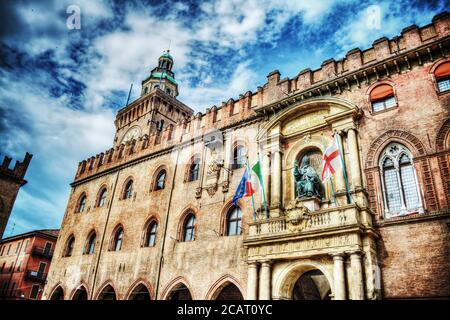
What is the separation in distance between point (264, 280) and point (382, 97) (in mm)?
8079

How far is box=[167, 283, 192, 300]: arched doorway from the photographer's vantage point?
15695 mm

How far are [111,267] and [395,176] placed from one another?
1505cm

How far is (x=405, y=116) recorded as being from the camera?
12.2 m

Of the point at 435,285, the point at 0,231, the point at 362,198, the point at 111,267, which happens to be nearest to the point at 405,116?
the point at 362,198

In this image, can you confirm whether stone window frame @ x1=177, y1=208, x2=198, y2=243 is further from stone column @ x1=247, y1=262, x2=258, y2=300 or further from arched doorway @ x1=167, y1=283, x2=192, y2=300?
stone column @ x1=247, y1=262, x2=258, y2=300

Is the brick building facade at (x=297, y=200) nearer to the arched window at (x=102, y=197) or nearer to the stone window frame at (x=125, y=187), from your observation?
the stone window frame at (x=125, y=187)

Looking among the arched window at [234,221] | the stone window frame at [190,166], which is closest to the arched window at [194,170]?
the stone window frame at [190,166]

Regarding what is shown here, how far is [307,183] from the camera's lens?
13.0 m

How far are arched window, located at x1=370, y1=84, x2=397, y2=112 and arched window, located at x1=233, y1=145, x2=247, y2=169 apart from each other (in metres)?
6.12

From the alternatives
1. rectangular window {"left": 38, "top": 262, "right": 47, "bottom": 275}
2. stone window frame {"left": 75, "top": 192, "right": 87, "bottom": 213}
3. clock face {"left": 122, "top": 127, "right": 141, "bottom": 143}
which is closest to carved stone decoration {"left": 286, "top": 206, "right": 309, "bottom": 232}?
stone window frame {"left": 75, "top": 192, "right": 87, "bottom": 213}

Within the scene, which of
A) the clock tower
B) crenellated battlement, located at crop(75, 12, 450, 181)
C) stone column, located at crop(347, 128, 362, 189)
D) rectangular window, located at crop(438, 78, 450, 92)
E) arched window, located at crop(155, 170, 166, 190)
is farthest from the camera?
the clock tower

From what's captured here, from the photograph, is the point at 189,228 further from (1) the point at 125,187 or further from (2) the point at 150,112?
(2) the point at 150,112

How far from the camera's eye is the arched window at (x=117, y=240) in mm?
19891

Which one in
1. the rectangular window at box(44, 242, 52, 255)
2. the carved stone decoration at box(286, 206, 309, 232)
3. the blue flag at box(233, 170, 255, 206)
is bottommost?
the carved stone decoration at box(286, 206, 309, 232)
